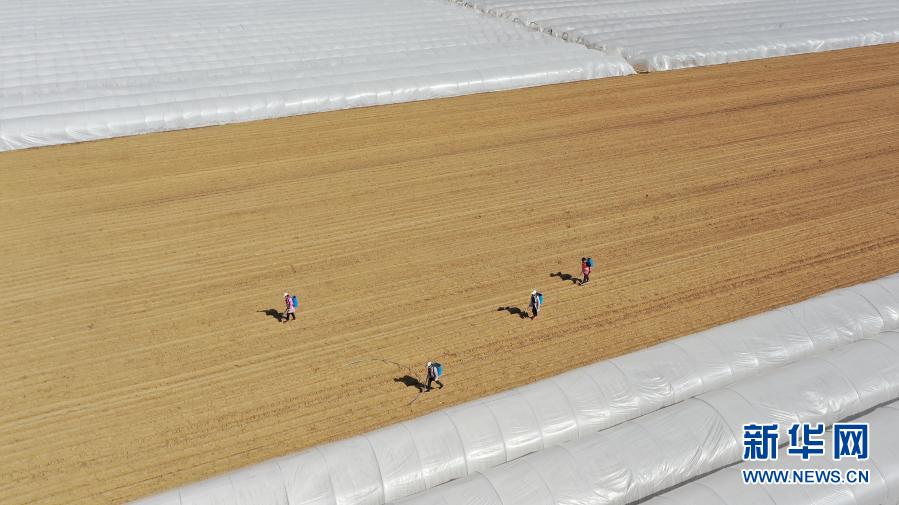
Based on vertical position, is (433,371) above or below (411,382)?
above

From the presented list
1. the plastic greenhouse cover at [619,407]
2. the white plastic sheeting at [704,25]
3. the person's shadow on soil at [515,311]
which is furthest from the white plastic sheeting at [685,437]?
the white plastic sheeting at [704,25]

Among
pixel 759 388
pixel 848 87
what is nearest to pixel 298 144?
pixel 759 388

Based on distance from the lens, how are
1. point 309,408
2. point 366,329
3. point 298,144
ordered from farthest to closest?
point 298,144 → point 366,329 → point 309,408

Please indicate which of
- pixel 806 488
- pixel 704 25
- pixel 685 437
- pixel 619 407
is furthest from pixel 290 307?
pixel 704 25

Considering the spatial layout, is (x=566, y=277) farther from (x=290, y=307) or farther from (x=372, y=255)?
(x=290, y=307)

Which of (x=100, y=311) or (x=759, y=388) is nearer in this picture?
(x=759, y=388)

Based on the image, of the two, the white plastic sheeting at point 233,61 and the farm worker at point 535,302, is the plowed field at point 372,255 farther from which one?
the white plastic sheeting at point 233,61

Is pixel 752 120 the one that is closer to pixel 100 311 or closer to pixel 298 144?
pixel 298 144
